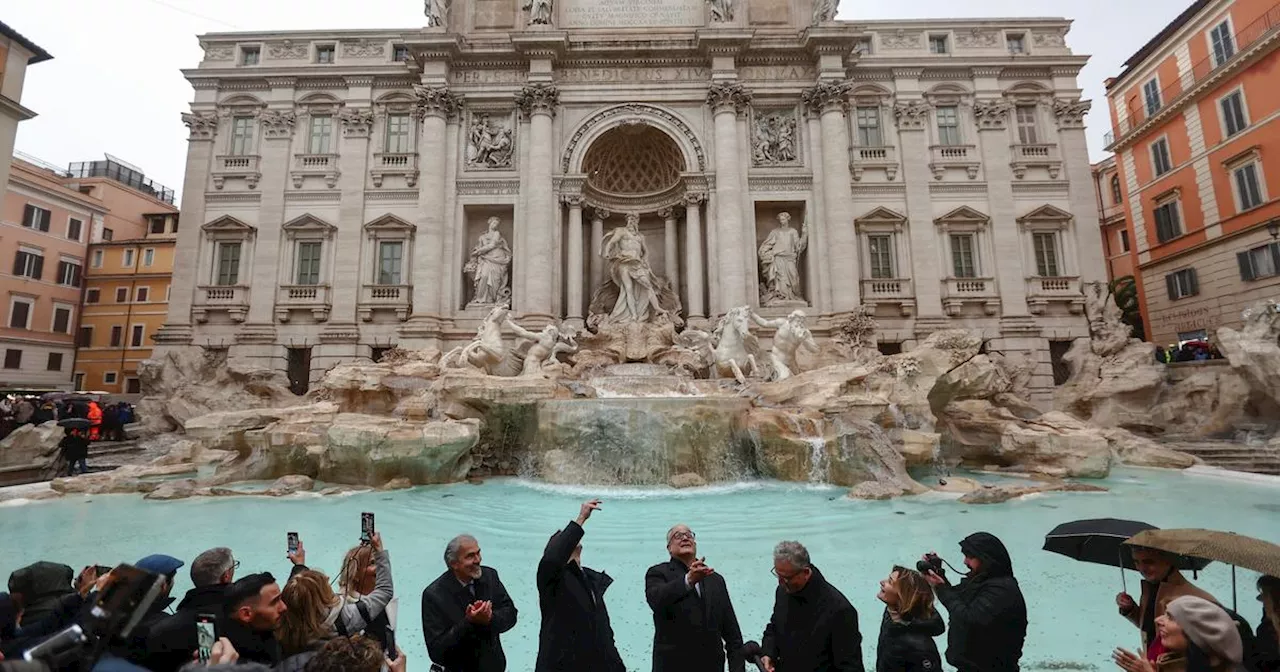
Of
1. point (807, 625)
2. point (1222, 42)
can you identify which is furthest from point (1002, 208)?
point (807, 625)

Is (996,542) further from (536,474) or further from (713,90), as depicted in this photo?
(713,90)

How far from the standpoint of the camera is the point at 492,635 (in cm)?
254

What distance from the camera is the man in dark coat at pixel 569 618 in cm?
253

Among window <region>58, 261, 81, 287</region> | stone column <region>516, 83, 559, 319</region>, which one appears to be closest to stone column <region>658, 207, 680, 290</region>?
stone column <region>516, 83, 559, 319</region>

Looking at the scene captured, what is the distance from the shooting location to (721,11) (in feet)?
62.8

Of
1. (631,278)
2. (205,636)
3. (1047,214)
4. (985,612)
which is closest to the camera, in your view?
(205,636)

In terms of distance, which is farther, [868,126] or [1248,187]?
[868,126]

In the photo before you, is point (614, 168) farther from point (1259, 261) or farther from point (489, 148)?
point (1259, 261)

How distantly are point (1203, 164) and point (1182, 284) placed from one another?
4.04 meters

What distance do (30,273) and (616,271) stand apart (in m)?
27.3

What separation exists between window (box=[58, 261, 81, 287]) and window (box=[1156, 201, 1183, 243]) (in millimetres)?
46540

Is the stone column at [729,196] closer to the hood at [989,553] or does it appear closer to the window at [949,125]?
the window at [949,125]

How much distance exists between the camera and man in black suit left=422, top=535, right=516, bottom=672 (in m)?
2.39

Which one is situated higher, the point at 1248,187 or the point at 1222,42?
the point at 1222,42
